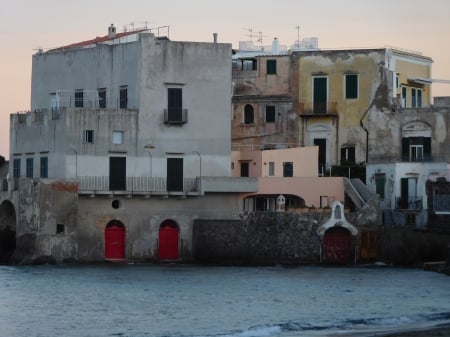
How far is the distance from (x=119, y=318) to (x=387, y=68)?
34.7 meters

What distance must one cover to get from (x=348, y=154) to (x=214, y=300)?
2688 centimetres

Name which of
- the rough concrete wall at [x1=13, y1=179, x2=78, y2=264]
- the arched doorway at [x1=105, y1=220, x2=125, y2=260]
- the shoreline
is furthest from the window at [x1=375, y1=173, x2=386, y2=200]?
the shoreline

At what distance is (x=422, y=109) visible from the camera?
84.2m

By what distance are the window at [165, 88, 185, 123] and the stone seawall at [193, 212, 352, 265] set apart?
555 cm

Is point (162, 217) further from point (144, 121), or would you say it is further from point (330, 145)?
point (330, 145)

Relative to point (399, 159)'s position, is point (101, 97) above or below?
above

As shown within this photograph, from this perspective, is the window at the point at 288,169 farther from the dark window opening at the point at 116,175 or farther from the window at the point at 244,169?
the dark window opening at the point at 116,175

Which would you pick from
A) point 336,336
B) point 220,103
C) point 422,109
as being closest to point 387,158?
point 422,109

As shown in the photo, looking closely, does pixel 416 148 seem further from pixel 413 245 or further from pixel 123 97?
pixel 123 97

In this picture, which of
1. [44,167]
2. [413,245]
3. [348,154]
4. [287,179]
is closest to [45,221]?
[44,167]

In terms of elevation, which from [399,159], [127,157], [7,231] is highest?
[399,159]

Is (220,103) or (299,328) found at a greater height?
(220,103)

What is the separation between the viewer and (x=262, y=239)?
76812mm

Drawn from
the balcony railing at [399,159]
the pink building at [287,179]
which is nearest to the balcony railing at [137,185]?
the pink building at [287,179]
